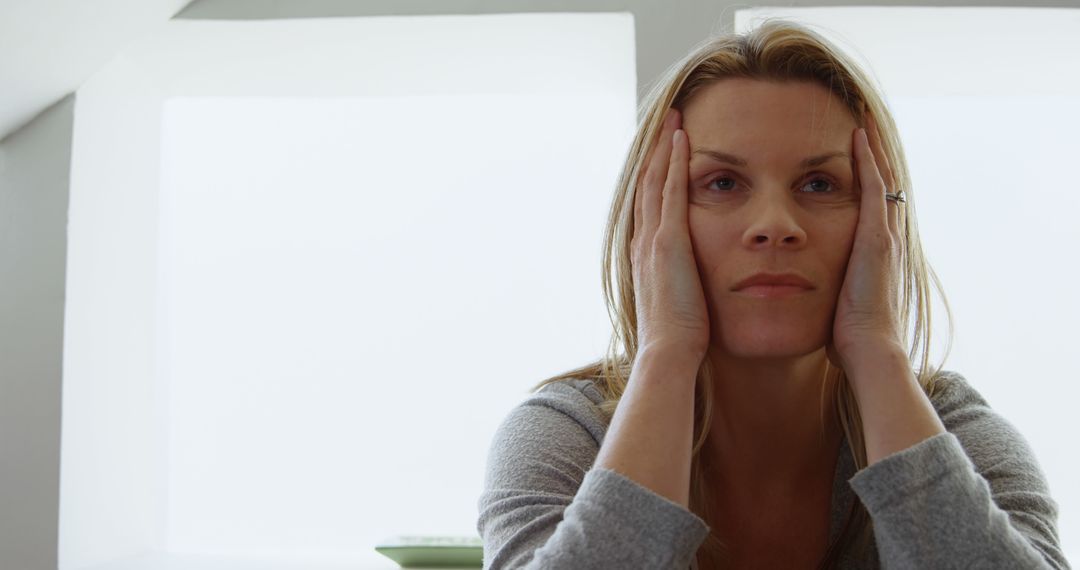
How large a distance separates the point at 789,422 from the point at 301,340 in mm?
1324

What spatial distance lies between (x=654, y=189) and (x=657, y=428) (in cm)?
33

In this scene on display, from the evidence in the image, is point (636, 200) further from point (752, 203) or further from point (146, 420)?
point (146, 420)

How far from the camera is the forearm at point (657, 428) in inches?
35.5

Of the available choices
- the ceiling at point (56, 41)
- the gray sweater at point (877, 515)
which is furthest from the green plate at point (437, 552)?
the ceiling at point (56, 41)

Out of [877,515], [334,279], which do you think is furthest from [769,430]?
[334,279]

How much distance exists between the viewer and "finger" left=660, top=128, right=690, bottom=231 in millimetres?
1085

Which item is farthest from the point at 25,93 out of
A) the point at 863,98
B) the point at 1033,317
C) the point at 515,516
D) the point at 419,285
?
the point at 1033,317

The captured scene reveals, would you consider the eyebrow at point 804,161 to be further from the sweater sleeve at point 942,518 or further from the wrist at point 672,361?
the sweater sleeve at point 942,518

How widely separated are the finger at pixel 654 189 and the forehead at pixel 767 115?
4 cm

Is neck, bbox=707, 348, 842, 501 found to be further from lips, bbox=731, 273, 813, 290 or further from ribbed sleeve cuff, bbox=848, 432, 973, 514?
ribbed sleeve cuff, bbox=848, 432, 973, 514

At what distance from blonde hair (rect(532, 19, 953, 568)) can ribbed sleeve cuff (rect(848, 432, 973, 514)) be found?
0.69ft

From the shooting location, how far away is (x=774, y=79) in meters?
1.13

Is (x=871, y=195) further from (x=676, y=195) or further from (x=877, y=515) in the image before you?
(x=877, y=515)

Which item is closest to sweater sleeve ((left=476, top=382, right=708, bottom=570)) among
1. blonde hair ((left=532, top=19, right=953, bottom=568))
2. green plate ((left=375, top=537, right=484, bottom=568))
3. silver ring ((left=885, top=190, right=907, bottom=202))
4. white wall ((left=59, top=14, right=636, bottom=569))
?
blonde hair ((left=532, top=19, right=953, bottom=568))
